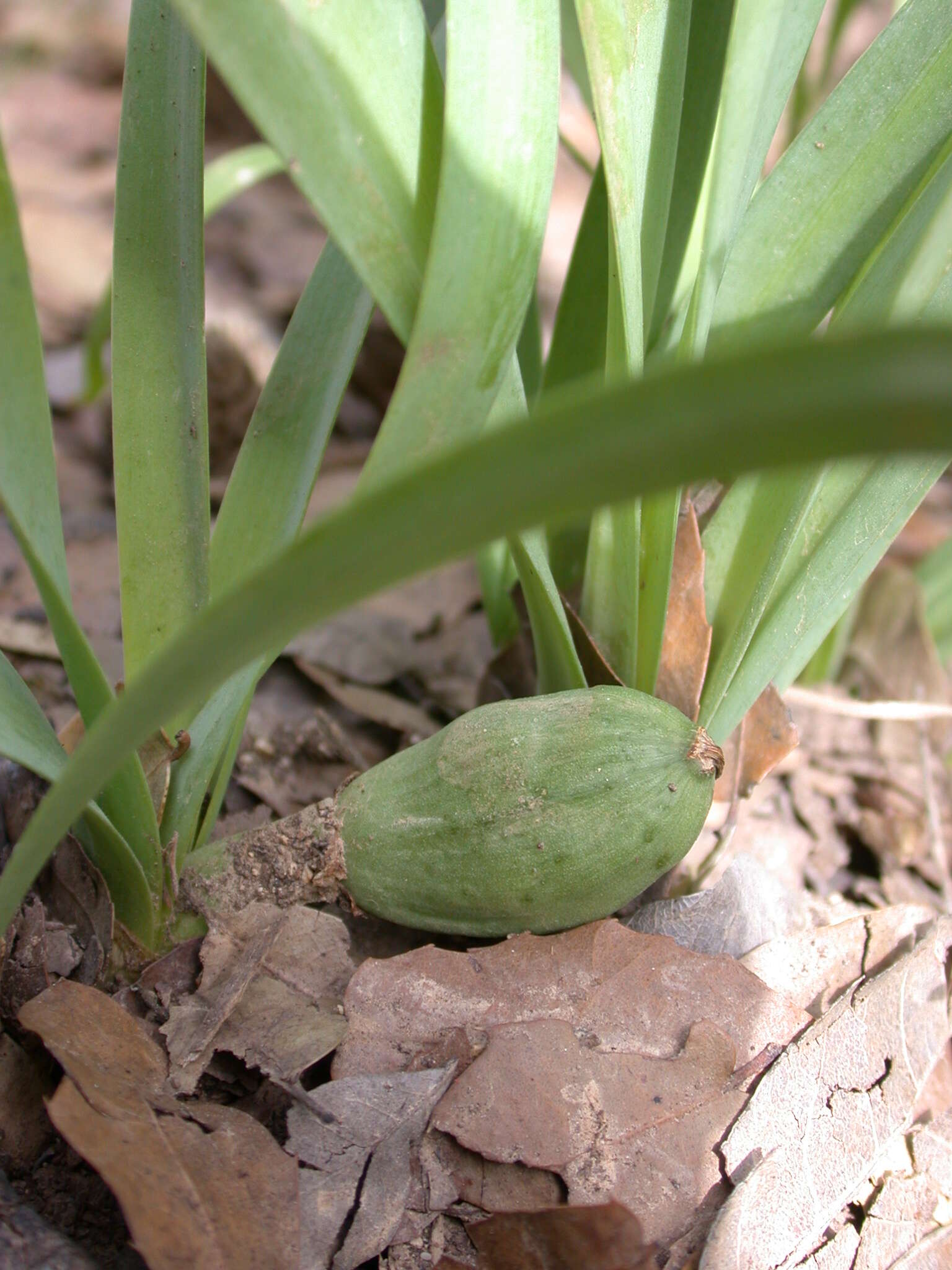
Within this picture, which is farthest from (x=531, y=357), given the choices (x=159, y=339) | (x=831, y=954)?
(x=831, y=954)

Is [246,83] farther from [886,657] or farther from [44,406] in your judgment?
[886,657]

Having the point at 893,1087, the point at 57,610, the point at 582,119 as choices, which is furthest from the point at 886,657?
the point at 582,119

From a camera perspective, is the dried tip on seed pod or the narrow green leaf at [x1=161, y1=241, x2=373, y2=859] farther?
the narrow green leaf at [x1=161, y1=241, x2=373, y2=859]

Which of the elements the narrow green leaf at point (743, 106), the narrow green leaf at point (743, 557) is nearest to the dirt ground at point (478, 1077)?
the narrow green leaf at point (743, 557)

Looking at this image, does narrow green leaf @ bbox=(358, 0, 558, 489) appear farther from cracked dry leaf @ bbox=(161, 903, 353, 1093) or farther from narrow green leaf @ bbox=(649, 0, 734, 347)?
cracked dry leaf @ bbox=(161, 903, 353, 1093)

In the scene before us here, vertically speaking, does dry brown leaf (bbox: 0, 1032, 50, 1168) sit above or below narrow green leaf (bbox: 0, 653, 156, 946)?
below

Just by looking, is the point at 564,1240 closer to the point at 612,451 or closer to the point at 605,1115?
the point at 605,1115

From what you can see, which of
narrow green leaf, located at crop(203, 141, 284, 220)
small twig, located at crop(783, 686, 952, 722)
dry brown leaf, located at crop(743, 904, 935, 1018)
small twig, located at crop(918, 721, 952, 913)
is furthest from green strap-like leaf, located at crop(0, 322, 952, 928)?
narrow green leaf, located at crop(203, 141, 284, 220)
